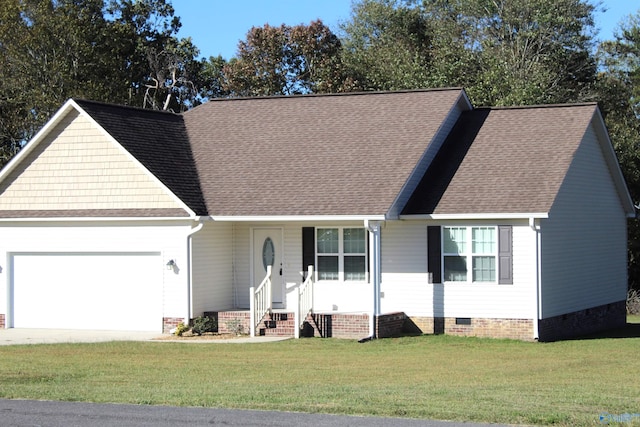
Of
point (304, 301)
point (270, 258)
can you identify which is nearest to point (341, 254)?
point (304, 301)

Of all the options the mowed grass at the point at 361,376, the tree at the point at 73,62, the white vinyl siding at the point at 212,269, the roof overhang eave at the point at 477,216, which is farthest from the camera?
the tree at the point at 73,62

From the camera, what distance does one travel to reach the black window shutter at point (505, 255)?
76.5ft

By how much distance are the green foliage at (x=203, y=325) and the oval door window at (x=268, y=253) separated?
2.23 metres

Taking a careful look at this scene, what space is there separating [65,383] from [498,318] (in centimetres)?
1116

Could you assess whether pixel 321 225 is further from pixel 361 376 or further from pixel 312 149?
pixel 361 376

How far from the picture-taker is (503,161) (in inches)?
991

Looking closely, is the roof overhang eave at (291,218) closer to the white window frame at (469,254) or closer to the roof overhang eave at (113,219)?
the roof overhang eave at (113,219)

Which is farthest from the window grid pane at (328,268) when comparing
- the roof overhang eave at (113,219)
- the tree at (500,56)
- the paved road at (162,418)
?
the tree at (500,56)

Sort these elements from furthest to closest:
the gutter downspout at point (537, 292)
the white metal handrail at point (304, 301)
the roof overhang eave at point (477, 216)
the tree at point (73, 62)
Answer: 1. the tree at point (73, 62)
2. the white metal handrail at point (304, 301)
3. the gutter downspout at point (537, 292)
4. the roof overhang eave at point (477, 216)

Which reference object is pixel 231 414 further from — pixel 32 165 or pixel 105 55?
pixel 105 55

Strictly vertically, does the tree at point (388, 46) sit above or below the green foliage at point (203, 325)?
above

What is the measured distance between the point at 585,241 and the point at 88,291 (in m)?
13.0

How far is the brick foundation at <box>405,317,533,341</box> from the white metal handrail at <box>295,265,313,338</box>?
240 cm

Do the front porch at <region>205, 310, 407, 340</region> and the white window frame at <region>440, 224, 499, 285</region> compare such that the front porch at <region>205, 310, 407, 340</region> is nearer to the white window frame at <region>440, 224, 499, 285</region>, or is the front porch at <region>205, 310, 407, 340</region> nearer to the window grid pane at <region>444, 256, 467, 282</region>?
the window grid pane at <region>444, 256, 467, 282</region>
